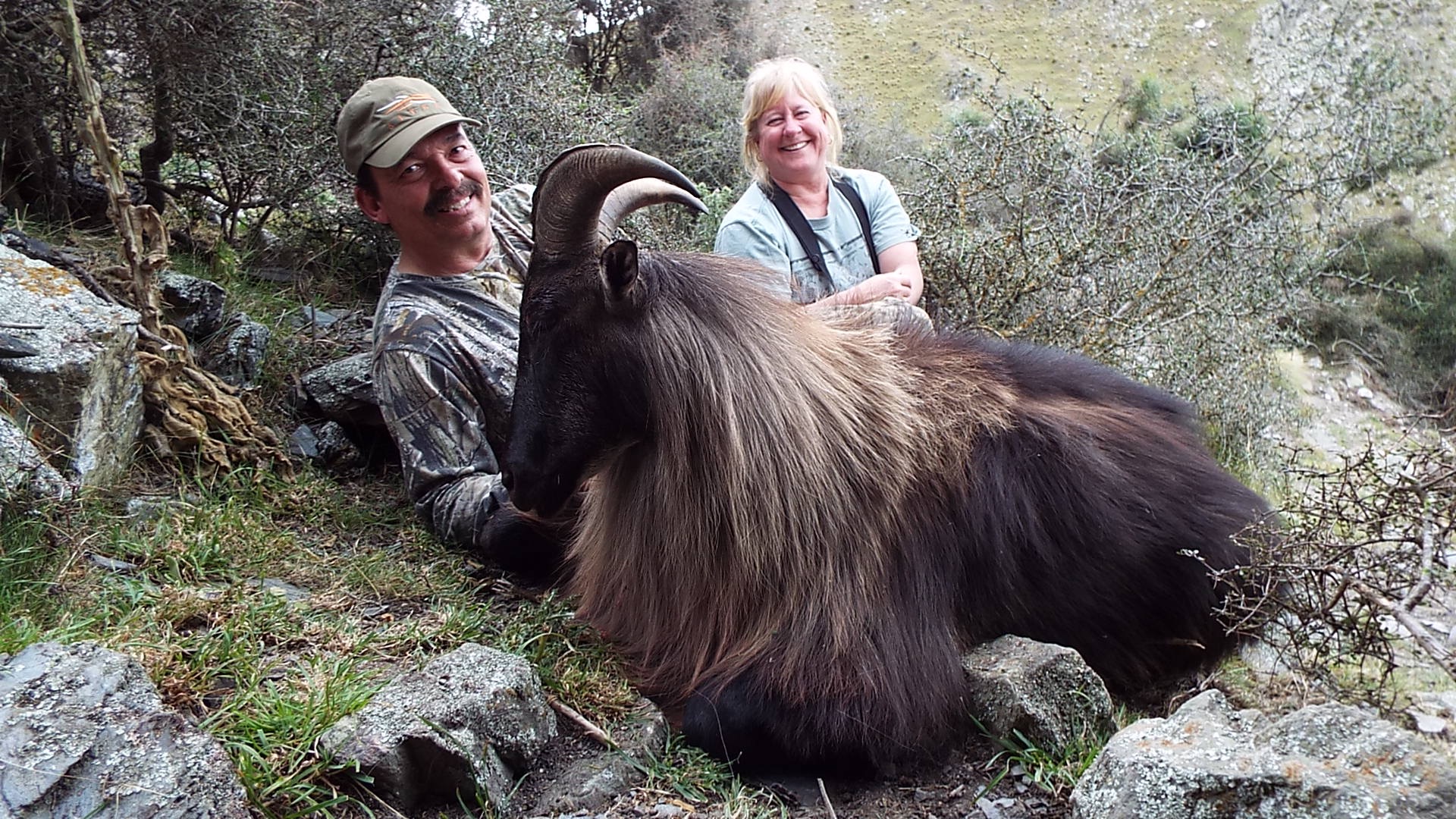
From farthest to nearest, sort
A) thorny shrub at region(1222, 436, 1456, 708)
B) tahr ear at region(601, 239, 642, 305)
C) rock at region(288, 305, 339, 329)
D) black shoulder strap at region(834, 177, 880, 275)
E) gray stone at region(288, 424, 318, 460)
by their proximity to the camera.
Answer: rock at region(288, 305, 339, 329) → black shoulder strap at region(834, 177, 880, 275) → gray stone at region(288, 424, 318, 460) → tahr ear at region(601, 239, 642, 305) → thorny shrub at region(1222, 436, 1456, 708)

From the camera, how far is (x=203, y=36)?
5.70 meters

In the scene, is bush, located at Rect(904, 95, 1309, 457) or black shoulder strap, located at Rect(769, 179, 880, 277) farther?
bush, located at Rect(904, 95, 1309, 457)

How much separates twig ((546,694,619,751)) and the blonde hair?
305cm

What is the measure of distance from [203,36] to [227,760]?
186 inches

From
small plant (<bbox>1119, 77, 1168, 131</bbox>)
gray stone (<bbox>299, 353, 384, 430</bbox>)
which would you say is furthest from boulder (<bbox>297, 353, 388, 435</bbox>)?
small plant (<bbox>1119, 77, 1168, 131</bbox>)

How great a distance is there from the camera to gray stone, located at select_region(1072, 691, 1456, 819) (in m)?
1.99

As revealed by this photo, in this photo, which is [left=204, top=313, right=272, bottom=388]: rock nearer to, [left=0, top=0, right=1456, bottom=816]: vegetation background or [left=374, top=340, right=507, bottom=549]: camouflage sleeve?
[left=0, top=0, right=1456, bottom=816]: vegetation background

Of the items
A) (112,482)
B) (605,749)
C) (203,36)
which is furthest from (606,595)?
(203,36)

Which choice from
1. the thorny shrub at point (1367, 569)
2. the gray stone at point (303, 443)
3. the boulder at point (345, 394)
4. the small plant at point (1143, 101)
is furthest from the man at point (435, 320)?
the small plant at point (1143, 101)

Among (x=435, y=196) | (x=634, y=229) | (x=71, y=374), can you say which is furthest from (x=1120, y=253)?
(x=71, y=374)

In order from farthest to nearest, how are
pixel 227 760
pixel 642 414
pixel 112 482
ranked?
1. pixel 112 482
2. pixel 642 414
3. pixel 227 760

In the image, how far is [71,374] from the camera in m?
3.66

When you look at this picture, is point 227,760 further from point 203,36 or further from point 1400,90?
point 1400,90

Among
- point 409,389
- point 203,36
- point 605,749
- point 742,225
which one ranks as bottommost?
point 605,749
